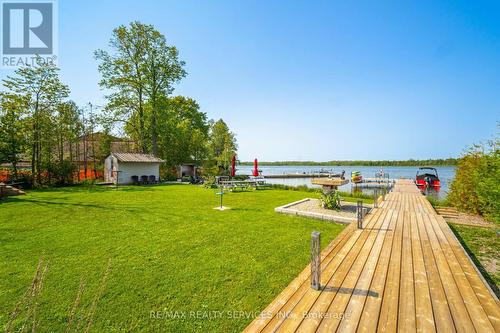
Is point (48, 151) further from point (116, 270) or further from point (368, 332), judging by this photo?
point (368, 332)

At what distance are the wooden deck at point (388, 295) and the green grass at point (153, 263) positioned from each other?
0.62m

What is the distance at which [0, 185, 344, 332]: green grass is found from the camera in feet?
10.1

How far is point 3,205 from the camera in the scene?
1012 centimetres

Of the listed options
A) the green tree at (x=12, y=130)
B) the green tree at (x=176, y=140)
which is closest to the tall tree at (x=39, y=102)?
the green tree at (x=12, y=130)

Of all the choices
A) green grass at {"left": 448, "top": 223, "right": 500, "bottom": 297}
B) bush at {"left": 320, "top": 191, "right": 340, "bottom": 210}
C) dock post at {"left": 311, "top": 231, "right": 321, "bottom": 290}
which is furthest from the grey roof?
green grass at {"left": 448, "top": 223, "right": 500, "bottom": 297}

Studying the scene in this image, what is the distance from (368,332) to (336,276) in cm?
125

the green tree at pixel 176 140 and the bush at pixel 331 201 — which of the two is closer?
the bush at pixel 331 201

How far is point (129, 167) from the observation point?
21.8 m

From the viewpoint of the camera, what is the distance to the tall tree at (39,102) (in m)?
17.7

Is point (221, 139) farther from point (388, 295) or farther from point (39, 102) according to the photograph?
point (388, 295)

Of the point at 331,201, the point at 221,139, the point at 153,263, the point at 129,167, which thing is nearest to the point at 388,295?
the point at 153,263

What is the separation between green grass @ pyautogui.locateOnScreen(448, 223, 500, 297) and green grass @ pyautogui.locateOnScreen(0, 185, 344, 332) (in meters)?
3.15

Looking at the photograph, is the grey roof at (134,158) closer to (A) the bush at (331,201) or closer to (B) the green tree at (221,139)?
(B) the green tree at (221,139)

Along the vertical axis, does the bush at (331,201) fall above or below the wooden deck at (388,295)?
above
